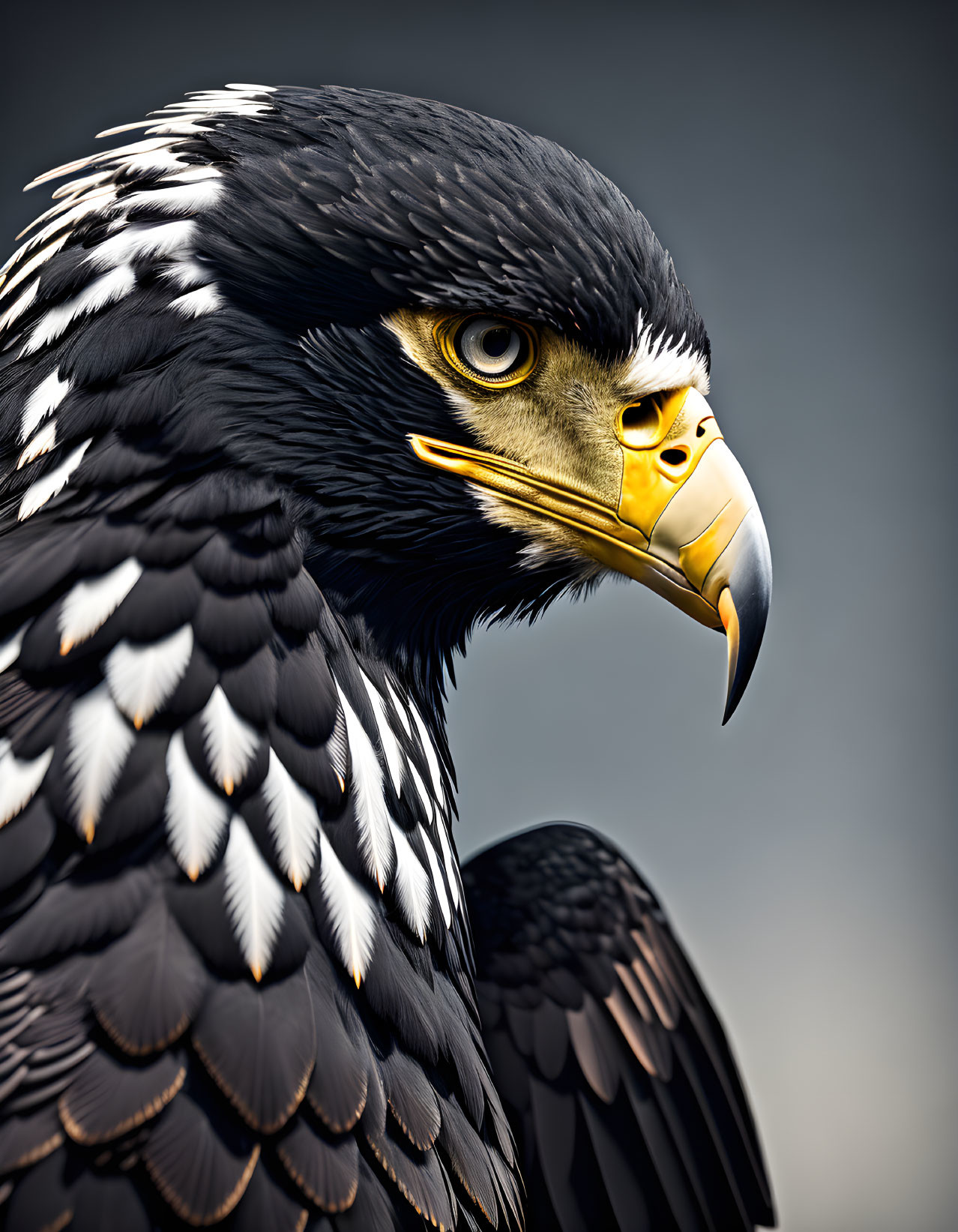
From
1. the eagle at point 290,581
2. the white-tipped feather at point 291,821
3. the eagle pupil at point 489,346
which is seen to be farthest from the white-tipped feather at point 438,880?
the eagle pupil at point 489,346

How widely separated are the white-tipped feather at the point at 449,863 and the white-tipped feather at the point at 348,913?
0.47 feet

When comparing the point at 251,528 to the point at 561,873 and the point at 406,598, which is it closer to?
the point at 406,598

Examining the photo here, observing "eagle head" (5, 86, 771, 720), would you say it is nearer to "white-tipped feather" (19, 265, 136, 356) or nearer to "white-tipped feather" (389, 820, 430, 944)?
"white-tipped feather" (19, 265, 136, 356)

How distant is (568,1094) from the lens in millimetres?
1048

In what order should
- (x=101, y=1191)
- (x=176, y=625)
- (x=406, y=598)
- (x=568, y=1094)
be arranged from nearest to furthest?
(x=101, y=1191) < (x=176, y=625) < (x=406, y=598) < (x=568, y=1094)

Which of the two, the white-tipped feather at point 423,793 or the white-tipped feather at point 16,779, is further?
the white-tipped feather at point 423,793

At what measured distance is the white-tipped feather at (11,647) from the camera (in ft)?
2.06

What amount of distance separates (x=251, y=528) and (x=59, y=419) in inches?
6.1

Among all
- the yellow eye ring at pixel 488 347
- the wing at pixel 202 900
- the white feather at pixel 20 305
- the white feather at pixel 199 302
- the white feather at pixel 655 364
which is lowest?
the wing at pixel 202 900

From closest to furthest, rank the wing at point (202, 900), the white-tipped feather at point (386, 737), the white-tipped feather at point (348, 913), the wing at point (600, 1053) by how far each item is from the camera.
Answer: the wing at point (202, 900)
the white-tipped feather at point (348, 913)
the white-tipped feather at point (386, 737)
the wing at point (600, 1053)

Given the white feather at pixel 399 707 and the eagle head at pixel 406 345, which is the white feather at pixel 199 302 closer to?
the eagle head at pixel 406 345

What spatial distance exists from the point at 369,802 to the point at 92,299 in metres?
0.39

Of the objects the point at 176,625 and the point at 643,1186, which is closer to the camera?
the point at 176,625

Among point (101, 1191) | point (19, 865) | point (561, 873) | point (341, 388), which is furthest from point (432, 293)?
point (561, 873)
